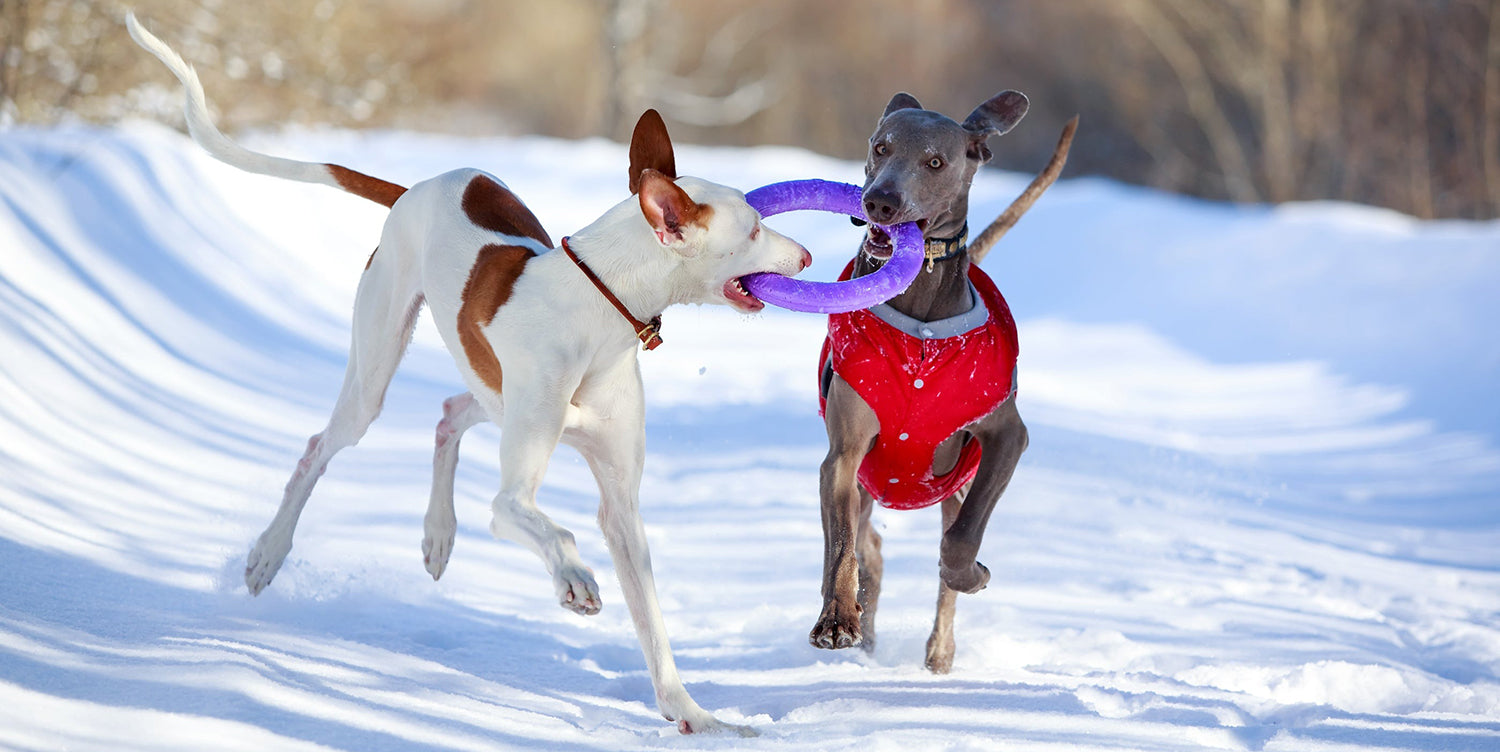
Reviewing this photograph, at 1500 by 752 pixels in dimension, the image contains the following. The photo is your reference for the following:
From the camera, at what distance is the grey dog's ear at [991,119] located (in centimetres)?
416

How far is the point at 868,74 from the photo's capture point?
30.4 meters

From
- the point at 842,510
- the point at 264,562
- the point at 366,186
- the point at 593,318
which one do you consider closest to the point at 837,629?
the point at 842,510

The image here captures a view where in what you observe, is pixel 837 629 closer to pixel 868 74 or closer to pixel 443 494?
pixel 443 494

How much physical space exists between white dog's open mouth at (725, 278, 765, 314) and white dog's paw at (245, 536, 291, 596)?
1577 millimetres

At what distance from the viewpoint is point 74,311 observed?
6633 mm

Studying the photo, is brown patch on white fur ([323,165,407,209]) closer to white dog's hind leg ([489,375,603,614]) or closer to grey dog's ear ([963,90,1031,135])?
white dog's hind leg ([489,375,603,614])

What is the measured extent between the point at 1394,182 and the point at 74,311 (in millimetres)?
17866

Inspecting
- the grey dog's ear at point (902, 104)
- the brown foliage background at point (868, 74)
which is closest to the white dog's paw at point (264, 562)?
the grey dog's ear at point (902, 104)

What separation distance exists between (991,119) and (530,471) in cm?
178

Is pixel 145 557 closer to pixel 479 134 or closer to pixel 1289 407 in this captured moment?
pixel 1289 407

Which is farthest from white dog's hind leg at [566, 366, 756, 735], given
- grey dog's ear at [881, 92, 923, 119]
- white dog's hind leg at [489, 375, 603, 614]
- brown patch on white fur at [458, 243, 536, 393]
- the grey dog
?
grey dog's ear at [881, 92, 923, 119]

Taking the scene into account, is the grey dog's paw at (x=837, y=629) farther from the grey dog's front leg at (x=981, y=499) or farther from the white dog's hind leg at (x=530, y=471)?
the white dog's hind leg at (x=530, y=471)

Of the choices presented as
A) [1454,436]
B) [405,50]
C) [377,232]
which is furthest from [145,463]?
[405,50]

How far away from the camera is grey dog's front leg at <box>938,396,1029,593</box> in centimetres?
401
